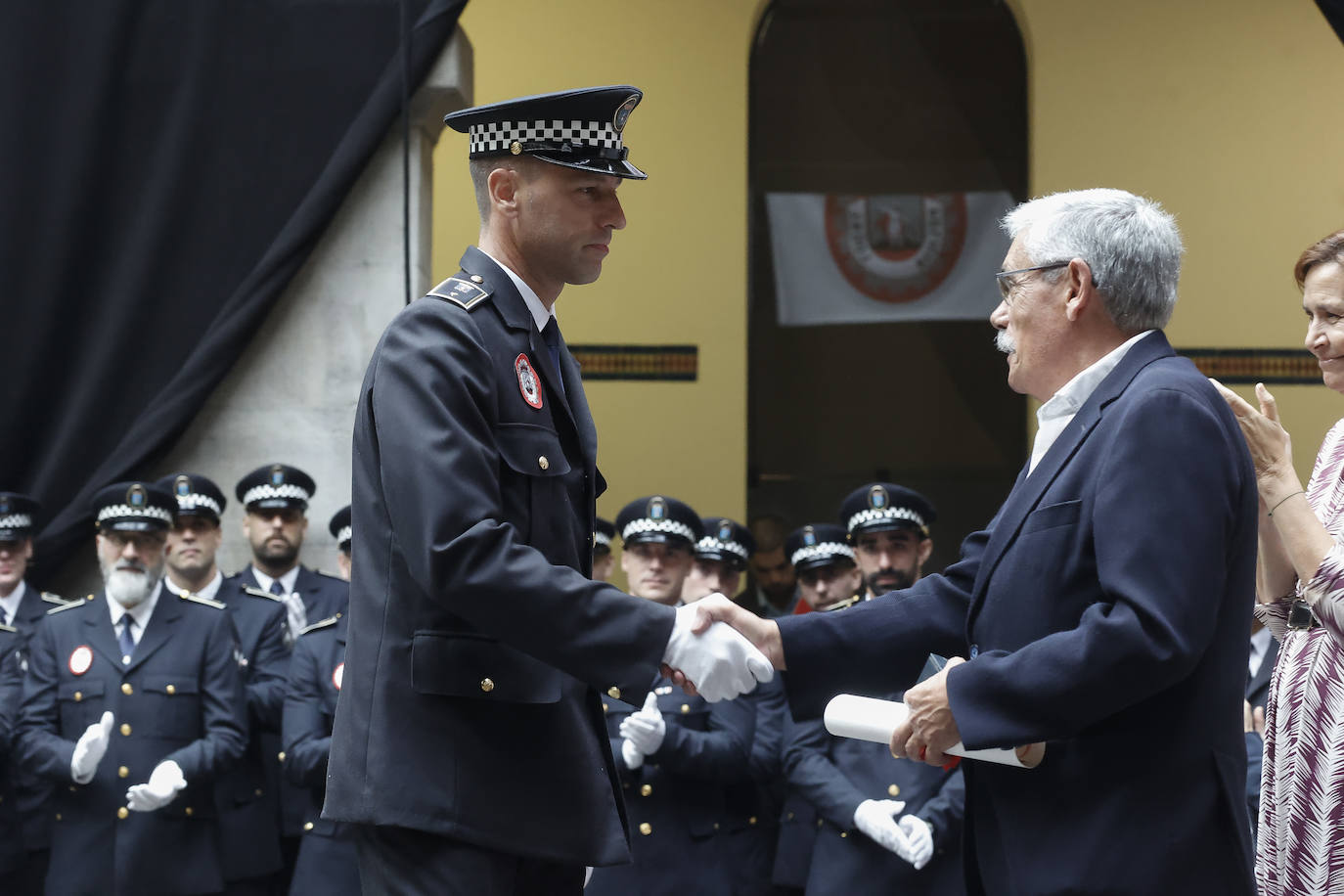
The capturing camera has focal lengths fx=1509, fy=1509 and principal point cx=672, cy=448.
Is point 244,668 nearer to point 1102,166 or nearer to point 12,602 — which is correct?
point 12,602

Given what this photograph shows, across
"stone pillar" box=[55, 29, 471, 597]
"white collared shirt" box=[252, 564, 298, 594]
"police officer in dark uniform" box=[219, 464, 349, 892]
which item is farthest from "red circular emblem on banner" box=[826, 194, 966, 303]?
"white collared shirt" box=[252, 564, 298, 594]

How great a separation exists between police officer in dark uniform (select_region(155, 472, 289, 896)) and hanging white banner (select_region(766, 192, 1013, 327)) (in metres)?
4.25

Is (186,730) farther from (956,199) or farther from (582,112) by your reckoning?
(956,199)

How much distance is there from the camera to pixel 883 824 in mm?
4387

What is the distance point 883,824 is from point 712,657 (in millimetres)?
2279

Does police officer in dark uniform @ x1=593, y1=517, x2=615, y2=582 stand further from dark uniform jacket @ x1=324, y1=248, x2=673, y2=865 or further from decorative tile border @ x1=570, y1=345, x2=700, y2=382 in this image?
dark uniform jacket @ x1=324, y1=248, x2=673, y2=865

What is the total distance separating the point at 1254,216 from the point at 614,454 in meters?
4.13

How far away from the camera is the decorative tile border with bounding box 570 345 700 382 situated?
9.16 m

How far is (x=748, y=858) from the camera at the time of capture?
5016mm

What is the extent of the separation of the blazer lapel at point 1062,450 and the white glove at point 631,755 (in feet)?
8.12

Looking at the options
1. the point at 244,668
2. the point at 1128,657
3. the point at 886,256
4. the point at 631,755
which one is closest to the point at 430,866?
the point at 1128,657

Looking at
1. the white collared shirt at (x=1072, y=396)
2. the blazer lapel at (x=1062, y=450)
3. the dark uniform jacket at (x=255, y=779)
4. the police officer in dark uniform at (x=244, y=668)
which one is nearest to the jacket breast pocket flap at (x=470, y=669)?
the blazer lapel at (x=1062, y=450)

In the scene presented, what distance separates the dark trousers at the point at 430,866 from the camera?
219cm

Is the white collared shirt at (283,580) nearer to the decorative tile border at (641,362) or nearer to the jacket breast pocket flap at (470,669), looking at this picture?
the decorative tile border at (641,362)
